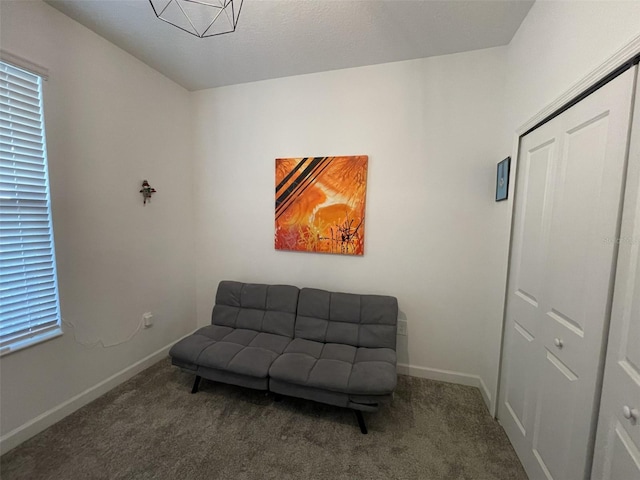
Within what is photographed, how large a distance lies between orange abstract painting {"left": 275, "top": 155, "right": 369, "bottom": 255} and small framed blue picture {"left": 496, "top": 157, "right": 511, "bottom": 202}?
1.02 meters

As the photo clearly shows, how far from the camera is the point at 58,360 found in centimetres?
176

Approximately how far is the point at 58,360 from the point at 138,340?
590 mm

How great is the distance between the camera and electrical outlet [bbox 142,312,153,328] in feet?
7.76

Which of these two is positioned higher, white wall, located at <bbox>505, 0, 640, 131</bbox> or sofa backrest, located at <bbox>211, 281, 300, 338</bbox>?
white wall, located at <bbox>505, 0, 640, 131</bbox>

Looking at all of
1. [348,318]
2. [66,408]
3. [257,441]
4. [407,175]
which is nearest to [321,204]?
[407,175]

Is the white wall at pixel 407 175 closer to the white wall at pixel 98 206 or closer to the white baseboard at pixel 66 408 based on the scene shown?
the white wall at pixel 98 206

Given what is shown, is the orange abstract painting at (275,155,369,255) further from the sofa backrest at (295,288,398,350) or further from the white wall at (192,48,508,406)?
the sofa backrest at (295,288,398,350)

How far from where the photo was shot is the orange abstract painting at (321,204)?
2.35 metres

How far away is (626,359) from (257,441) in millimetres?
1854

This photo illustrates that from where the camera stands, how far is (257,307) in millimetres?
2422

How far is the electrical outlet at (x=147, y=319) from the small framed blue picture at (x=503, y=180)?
314 cm

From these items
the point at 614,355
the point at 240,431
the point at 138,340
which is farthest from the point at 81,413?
the point at 614,355

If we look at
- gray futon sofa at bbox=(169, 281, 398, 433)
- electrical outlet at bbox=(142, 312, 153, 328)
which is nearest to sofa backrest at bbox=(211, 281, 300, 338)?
gray futon sofa at bbox=(169, 281, 398, 433)

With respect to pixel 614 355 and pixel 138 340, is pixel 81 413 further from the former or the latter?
pixel 614 355
